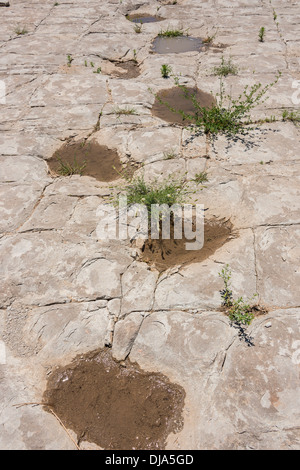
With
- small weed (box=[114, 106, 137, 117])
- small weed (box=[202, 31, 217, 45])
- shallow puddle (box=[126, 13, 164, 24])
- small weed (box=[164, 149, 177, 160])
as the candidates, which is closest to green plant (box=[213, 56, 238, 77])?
small weed (box=[202, 31, 217, 45])

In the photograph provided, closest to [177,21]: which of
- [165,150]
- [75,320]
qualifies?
[165,150]

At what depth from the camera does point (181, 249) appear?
2.70 meters

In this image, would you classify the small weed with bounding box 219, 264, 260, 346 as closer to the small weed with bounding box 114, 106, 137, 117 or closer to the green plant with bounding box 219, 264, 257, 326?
the green plant with bounding box 219, 264, 257, 326

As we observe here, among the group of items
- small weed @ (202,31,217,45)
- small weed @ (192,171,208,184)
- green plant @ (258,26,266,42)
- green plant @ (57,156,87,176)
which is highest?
green plant @ (258,26,266,42)

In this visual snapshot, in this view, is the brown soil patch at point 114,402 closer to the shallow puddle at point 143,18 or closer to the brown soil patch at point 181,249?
the brown soil patch at point 181,249

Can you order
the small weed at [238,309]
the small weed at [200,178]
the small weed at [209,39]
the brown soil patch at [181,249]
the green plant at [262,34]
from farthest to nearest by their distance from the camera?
the small weed at [209,39] → the green plant at [262,34] → the small weed at [200,178] → the brown soil patch at [181,249] → the small weed at [238,309]

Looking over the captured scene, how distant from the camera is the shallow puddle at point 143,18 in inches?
257

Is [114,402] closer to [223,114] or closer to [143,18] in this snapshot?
[223,114]

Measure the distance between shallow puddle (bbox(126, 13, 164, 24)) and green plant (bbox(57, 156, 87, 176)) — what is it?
4.47m

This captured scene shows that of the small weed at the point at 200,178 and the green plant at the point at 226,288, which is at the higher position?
the small weed at the point at 200,178

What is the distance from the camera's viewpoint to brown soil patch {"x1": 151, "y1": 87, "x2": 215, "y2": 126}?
4.09m

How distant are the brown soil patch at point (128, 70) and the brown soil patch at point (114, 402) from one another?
4171 mm

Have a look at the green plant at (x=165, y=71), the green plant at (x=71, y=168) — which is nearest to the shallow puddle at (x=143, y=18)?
the green plant at (x=165, y=71)

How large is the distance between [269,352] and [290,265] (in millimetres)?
720
